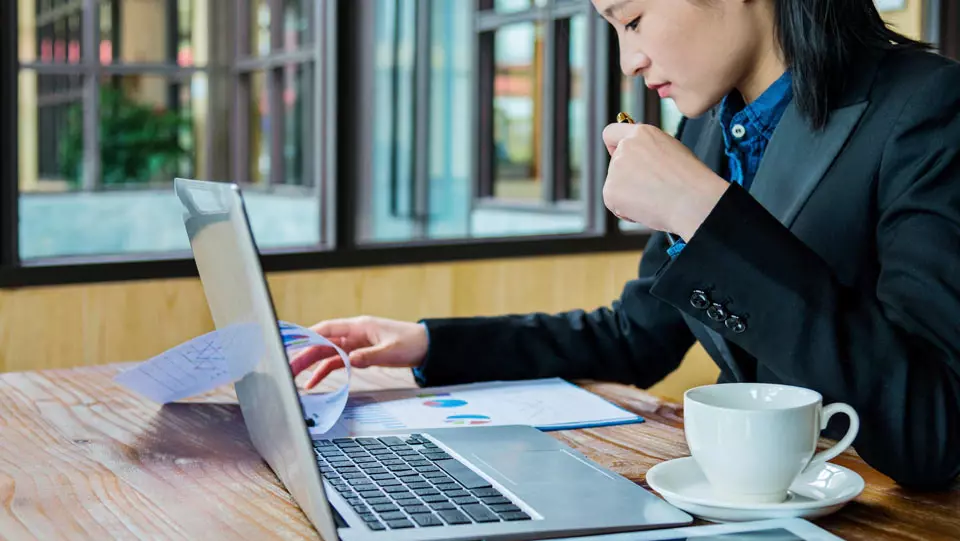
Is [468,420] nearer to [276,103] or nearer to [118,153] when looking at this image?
[276,103]

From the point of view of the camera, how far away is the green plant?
26.3 feet

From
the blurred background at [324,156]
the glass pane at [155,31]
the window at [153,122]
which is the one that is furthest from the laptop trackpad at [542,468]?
the glass pane at [155,31]

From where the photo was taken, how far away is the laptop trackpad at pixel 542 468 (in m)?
0.83

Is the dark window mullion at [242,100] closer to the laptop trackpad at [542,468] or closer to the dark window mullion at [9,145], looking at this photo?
the dark window mullion at [9,145]

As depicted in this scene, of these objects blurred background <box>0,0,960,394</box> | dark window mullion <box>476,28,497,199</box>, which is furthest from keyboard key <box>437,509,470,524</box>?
dark window mullion <box>476,28,497,199</box>

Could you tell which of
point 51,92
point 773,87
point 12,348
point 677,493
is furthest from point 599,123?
point 51,92

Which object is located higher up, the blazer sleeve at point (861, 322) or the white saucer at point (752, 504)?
the blazer sleeve at point (861, 322)

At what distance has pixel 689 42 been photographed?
1.13 m

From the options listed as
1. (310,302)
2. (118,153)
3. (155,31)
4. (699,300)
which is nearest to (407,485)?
(699,300)

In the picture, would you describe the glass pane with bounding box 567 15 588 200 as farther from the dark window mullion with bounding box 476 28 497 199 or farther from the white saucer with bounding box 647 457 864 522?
the white saucer with bounding box 647 457 864 522

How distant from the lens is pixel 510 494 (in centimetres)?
79

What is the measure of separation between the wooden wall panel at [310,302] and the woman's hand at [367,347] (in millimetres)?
844

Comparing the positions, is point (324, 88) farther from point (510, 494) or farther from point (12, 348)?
point (510, 494)

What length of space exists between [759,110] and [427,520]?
0.70 meters
